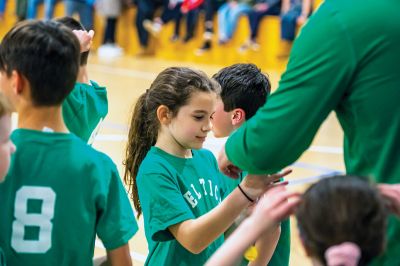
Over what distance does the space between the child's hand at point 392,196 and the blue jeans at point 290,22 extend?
350 inches

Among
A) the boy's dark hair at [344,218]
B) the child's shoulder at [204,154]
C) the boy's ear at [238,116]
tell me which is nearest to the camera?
the boy's dark hair at [344,218]

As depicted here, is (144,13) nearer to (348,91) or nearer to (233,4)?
(233,4)

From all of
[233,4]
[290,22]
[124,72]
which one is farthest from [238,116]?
[233,4]

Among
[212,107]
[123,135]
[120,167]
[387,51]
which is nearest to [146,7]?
[123,135]

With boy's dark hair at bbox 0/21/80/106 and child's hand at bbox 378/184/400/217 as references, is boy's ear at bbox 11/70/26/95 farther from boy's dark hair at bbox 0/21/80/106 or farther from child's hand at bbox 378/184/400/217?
child's hand at bbox 378/184/400/217

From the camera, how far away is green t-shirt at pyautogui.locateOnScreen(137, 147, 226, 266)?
2439mm

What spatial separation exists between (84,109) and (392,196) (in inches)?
65.0

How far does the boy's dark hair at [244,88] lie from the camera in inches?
A: 112

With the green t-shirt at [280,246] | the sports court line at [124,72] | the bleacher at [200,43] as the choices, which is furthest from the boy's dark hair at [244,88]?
the bleacher at [200,43]

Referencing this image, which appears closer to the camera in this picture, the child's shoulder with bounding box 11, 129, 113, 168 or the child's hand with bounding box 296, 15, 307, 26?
the child's shoulder with bounding box 11, 129, 113, 168

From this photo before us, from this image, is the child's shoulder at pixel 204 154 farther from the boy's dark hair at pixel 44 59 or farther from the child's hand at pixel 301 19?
the child's hand at pixel 301 19

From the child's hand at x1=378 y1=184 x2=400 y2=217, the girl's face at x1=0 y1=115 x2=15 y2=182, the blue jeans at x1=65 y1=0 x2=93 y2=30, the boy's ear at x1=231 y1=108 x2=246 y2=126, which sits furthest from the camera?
the blue jeans at x1=65 y1=0 x2=93 y2=30

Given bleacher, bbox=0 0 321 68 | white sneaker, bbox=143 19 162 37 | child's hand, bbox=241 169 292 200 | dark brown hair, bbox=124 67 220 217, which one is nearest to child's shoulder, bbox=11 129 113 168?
child's hand, bbox=241 169 292 200

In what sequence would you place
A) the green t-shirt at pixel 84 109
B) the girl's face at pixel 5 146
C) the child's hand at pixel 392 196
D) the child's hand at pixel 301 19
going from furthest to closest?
the child's hand at pixel 301 19 → the green t-shirt at pixel 84 109 → the girl's face at pixel 5 146 → the child's hand at pixel 392 196
